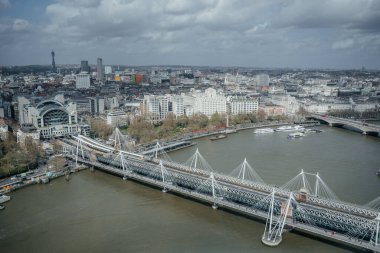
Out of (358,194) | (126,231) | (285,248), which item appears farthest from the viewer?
(358,194)

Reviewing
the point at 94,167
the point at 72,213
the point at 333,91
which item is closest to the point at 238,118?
the point at 94,167

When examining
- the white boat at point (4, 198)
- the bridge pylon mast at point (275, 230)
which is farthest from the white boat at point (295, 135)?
the white boat at point (4, 198)

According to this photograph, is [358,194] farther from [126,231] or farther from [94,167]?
[94,167]

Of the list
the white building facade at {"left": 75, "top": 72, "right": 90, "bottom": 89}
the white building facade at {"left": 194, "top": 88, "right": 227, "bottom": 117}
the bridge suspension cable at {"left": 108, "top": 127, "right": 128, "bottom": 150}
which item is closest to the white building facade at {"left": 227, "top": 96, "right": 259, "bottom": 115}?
the white building facade at {"left": 194, "top": 88, "right": 227, "bottom": 117}

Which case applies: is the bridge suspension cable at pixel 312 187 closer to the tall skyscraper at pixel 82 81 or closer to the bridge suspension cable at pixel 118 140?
the bridge suspension cable at pixel 118 140

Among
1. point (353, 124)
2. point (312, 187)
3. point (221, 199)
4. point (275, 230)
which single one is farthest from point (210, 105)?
point (275, 230)

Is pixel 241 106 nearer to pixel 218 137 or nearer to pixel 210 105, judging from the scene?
pixel 210 105
